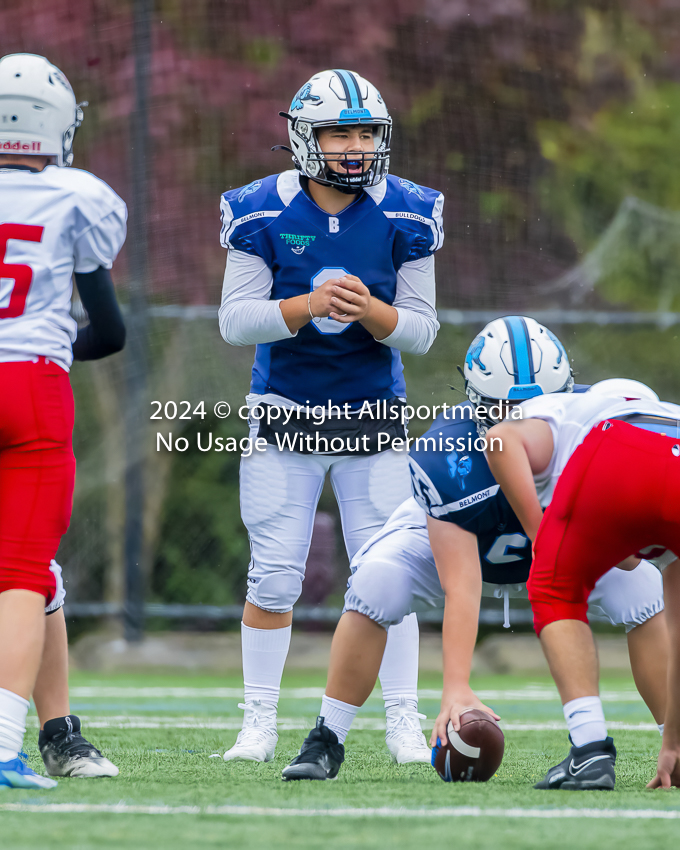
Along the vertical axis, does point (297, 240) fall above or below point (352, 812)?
above

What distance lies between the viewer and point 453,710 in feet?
8.58

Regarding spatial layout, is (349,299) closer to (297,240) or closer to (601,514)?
(297,240)

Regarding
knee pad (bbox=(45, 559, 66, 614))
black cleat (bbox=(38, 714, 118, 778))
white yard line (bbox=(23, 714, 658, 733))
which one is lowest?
white yard line (bbox=(23, 714, 658, 733))

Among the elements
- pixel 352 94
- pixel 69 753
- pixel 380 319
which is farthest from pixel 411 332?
pixel 69 753

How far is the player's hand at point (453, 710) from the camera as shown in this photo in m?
2.60

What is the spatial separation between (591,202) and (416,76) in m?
1.27

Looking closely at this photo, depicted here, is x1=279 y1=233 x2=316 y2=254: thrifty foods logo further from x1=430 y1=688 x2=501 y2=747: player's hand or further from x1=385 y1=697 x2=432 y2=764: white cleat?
x1=430 y1=688 x2=501 y2=747: player's hand

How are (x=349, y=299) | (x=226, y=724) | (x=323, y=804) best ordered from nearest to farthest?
1. (x=323, y=804)
2. (x=349, y=299)
3. (x=226, y=724)

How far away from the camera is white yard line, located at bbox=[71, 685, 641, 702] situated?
17.2ft

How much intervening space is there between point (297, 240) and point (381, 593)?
3.45 ft

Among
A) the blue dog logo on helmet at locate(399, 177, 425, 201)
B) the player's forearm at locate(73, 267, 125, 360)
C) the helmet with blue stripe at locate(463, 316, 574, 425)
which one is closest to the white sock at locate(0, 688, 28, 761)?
the player's forearm at locate(73, 267, 125, 360)

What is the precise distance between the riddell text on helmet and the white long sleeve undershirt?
2.73 ft

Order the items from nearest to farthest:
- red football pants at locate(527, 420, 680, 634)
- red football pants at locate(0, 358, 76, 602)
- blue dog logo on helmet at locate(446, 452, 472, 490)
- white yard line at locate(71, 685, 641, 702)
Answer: red football pants at locate(527, 420, 680, 634), red football pants at locate(0, 358, 76, 602), blue dog logo on helmet at locate(446, 452, 472, 490), white yard line at locate(71, 685, 641, 702)

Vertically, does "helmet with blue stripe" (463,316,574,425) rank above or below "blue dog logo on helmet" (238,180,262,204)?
below
